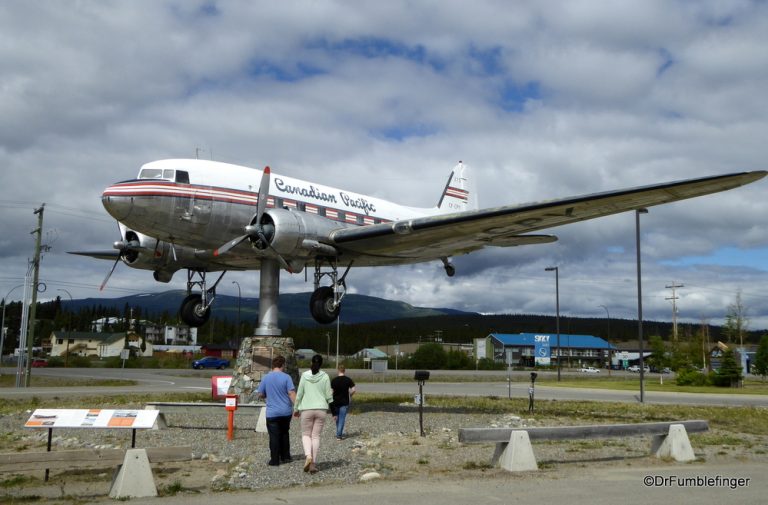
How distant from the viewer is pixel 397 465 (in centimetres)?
1088

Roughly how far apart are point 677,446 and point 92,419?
9.90 metres

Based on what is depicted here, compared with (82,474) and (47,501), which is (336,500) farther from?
(82,474)

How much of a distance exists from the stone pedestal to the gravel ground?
5.37 feet

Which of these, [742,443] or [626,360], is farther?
[626,360]

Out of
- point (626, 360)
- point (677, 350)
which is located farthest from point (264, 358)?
point (626, 360)

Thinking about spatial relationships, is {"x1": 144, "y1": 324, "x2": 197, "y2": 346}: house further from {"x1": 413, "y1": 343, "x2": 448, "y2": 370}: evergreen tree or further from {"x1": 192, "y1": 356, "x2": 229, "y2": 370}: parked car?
{"x1": 192, "y1": 356, "x2": 229, "y2": 370}: parked car

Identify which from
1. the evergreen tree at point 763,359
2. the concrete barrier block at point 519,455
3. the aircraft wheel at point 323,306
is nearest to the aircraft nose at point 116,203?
the aircraft wheel at point 323,306

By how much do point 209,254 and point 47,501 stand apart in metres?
12.9

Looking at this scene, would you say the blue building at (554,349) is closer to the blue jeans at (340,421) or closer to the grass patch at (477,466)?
the blue jeans at (340,421)

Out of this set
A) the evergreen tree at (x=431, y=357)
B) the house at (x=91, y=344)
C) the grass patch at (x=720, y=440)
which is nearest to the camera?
the grass patch at (x=720, y=440)

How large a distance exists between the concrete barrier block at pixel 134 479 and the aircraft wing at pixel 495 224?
435 inches

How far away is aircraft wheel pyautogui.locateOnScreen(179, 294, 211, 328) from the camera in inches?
895

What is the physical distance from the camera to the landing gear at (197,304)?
22750mm

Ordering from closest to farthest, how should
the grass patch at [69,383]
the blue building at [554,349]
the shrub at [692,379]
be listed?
the grass patch at [69,383] → the shrub at [692,379] → the blue building at [554,349]
